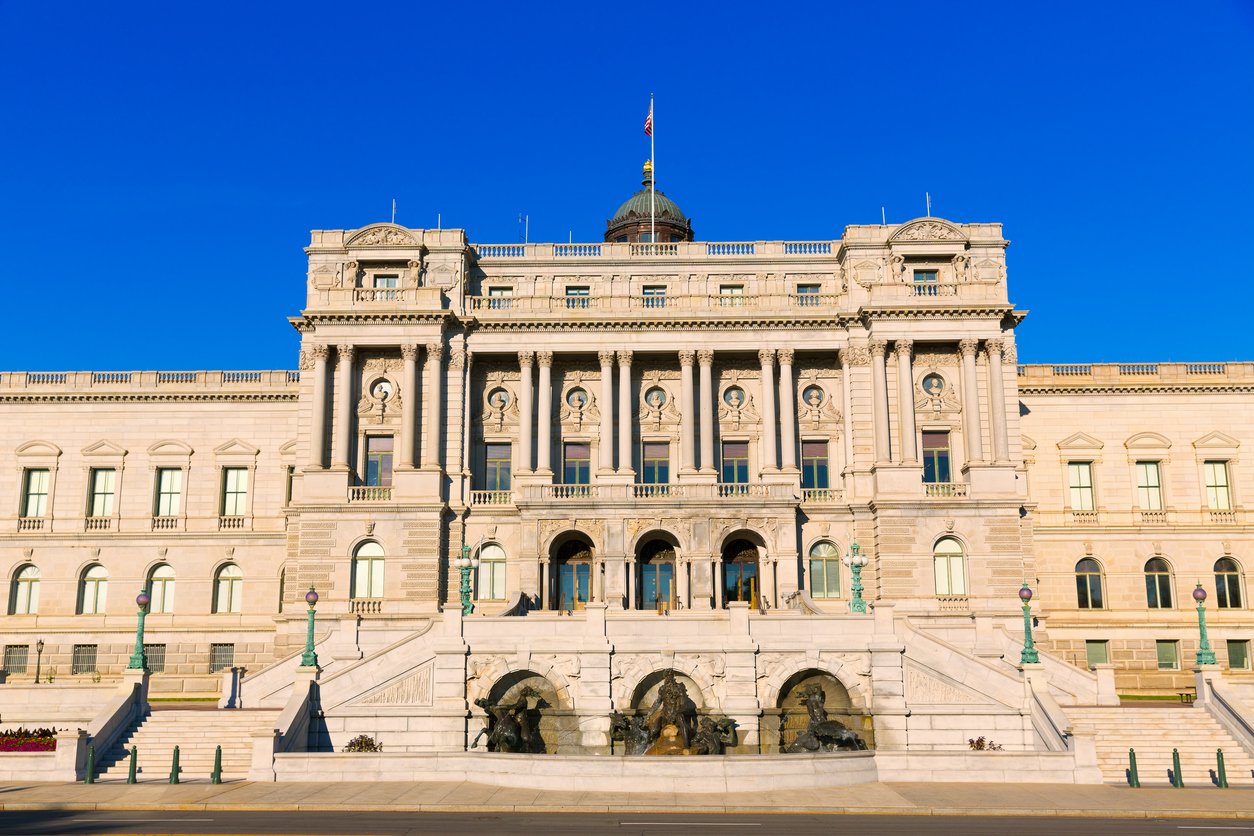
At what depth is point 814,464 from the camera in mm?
58156

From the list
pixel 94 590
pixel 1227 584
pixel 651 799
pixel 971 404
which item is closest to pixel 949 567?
pixel 971 404

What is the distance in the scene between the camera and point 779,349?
5788cm

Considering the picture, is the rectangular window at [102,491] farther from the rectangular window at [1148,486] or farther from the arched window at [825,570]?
the rectangular window at [1148,486]

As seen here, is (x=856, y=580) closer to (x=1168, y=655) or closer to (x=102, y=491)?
(x=1168, y=655)

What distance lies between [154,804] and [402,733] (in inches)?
456

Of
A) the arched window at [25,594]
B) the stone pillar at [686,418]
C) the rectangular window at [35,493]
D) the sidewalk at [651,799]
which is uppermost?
the stone pillar at [686,418]

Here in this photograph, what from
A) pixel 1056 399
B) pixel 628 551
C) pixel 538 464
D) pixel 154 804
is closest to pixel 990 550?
pixel 1056 399

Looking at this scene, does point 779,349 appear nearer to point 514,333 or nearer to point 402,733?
point 514,333

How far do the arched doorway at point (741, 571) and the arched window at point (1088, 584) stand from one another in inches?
673

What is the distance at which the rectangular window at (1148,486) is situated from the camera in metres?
60.6

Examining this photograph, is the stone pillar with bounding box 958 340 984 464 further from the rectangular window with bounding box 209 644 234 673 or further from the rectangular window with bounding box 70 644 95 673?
the rectangular window with bounding box 70 644 95 673

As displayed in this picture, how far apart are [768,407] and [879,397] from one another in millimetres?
5284

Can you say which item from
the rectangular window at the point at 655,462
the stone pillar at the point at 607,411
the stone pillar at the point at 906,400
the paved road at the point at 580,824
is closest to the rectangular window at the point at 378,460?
the stone pillar at the point at 607,411

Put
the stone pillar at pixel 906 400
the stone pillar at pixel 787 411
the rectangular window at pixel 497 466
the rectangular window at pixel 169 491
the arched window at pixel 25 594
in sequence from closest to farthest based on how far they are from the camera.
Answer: the stone pillar at pixel 906 400 < the stone pillar at pixel 787 411 < the rectangular window at pixel 497 466 < the arched window at pixel 25 594 < the rectangular window at pixel 169 491
